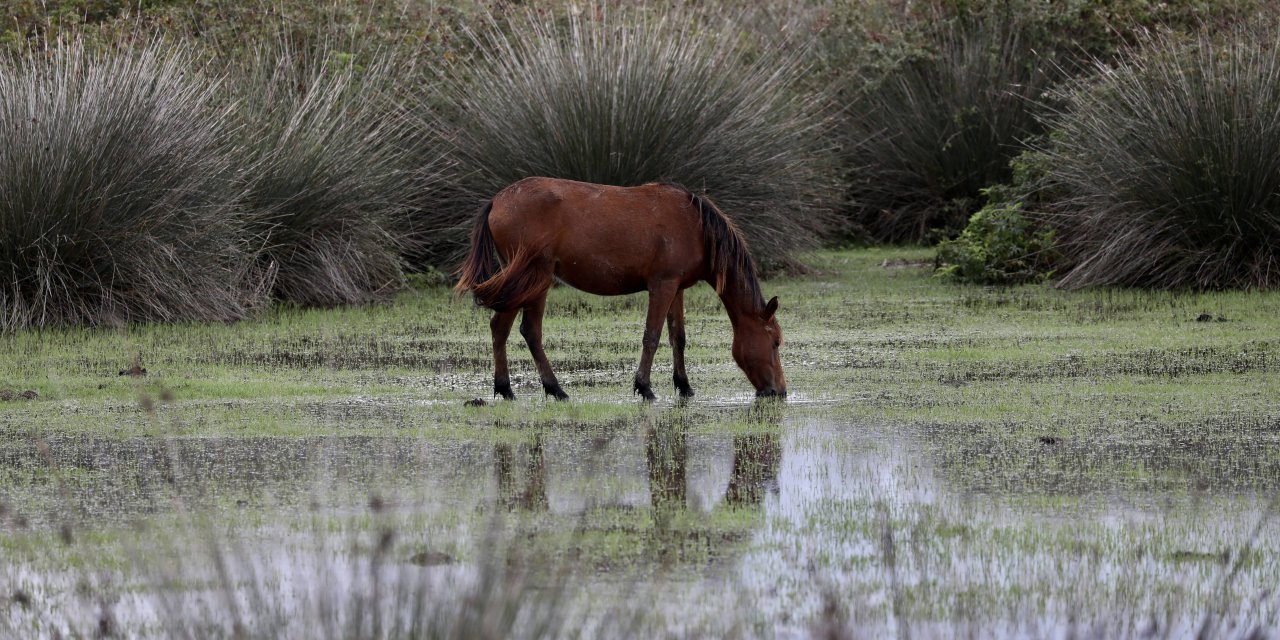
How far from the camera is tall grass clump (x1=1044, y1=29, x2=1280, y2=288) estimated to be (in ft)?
45.0

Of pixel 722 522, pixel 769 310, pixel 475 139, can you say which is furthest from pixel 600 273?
pixel 475 139

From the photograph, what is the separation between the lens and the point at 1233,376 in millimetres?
9359

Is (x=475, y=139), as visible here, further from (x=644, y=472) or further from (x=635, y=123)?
(x=644, y=472)

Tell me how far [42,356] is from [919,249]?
10.9 meters

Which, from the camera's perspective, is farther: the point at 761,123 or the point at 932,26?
the point at 932,26

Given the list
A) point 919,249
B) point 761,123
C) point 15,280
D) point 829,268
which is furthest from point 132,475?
point 919,249

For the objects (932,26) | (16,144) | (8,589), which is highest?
(932,26)

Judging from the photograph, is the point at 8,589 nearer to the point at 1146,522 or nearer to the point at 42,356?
the point at 1146,522

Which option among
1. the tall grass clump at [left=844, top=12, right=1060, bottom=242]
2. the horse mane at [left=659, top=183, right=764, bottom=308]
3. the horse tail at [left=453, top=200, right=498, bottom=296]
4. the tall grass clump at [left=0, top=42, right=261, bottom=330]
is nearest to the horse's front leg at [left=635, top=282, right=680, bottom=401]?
the horse mane at [left=659, top=183, right=764, bottom=308]

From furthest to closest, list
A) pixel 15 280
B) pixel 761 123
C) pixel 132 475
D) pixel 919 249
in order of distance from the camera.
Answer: pixel 919 249, pixel 761 123, pixel 15 280, pixel 132 475

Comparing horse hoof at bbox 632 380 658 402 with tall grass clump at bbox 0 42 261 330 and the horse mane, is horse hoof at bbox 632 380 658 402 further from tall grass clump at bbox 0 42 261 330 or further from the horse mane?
tall grass clump at bbox 0 42 261 330

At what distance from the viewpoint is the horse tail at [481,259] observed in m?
8.77

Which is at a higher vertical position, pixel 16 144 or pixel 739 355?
pixel 16 144

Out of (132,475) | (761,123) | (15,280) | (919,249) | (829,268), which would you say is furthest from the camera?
(919,249)
